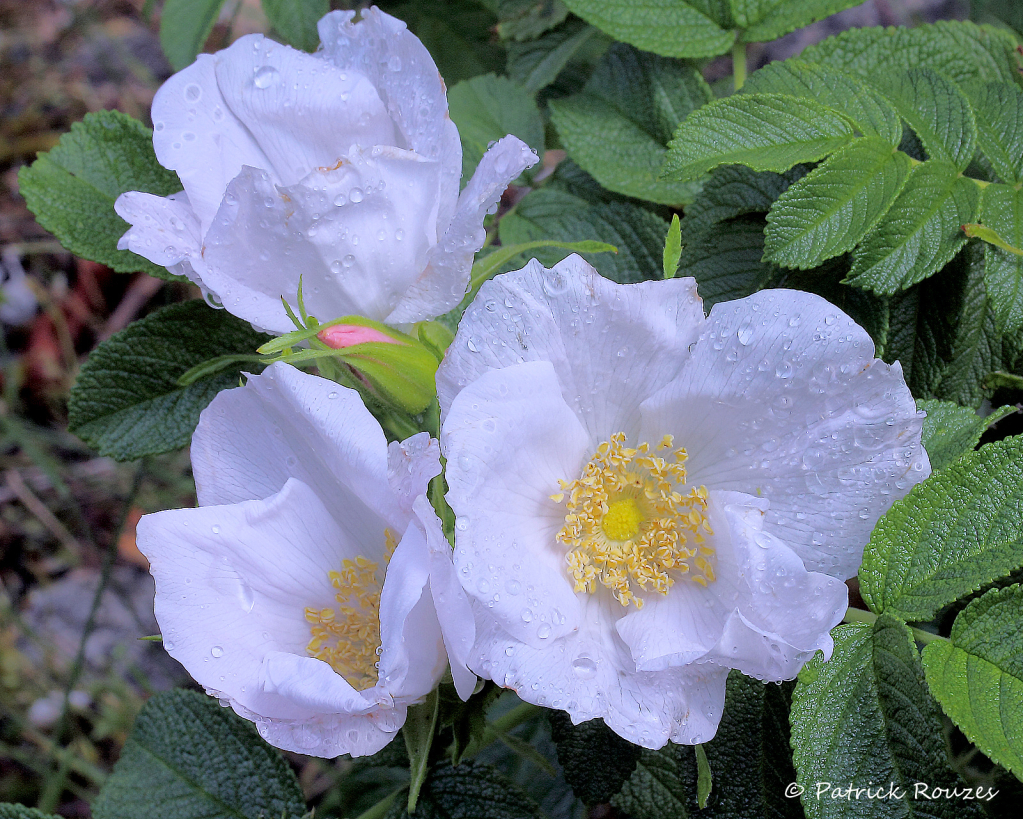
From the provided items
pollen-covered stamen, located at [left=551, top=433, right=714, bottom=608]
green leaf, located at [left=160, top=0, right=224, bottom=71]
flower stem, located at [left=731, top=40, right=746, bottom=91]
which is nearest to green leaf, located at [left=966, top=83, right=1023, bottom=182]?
flower stem, located at [left=731, top=40, right=746, bottom=91]

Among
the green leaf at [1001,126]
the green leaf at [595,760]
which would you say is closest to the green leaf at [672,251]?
the green leaf at [1001,126]

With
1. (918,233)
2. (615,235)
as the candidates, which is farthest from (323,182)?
(918,233)

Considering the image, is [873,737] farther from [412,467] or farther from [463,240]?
[463,240]

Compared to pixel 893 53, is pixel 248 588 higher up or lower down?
lower down

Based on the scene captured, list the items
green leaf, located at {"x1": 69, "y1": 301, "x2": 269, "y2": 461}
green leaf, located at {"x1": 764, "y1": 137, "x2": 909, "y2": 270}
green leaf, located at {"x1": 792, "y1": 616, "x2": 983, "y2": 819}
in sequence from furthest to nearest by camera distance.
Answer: green leaf, located at {"x1": 69, "y1": 301, "x2": 269, "y2": 461} < green leaf, located at {"x1": 764, "y1": 137, "x2": 909, "y2": 270} < green leaf, located at {"x1": 792, "y1": 616, "x2": 983, "y2": 819}

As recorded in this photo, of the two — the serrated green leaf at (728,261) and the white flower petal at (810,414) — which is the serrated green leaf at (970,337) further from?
the white flower petal at (810,414)

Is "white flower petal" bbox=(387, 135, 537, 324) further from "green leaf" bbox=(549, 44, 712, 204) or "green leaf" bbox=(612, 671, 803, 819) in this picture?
"green leaf" bbox=(612, 671, 803, 819)

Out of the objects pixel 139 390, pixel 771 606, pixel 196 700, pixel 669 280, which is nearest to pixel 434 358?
pixel 669 280
